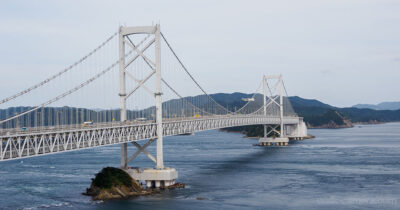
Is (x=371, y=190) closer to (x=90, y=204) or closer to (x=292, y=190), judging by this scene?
(x=292, y=190)

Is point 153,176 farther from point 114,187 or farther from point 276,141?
point 276,141

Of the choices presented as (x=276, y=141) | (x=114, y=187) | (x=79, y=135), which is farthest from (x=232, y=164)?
(x=276, y=141)

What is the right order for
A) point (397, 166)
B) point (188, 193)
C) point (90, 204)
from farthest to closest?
point (397, 166), point (188, 193), point (90, 204)

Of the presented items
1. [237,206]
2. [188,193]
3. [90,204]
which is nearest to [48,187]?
[90,204]

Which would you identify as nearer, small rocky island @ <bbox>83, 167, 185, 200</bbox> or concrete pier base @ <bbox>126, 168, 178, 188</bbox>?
small rocky island @ <bbox>83, 167, 185, 200</bbox>

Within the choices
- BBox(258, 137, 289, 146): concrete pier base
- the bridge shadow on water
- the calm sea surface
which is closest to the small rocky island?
the calm sea surface

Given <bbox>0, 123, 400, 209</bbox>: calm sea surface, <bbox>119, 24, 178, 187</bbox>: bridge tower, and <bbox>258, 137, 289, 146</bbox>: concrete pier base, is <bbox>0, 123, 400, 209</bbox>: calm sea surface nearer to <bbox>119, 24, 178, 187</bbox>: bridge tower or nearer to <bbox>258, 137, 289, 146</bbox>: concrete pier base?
<bbox>119, 24, 178, 187</bbox>: bridge tower
